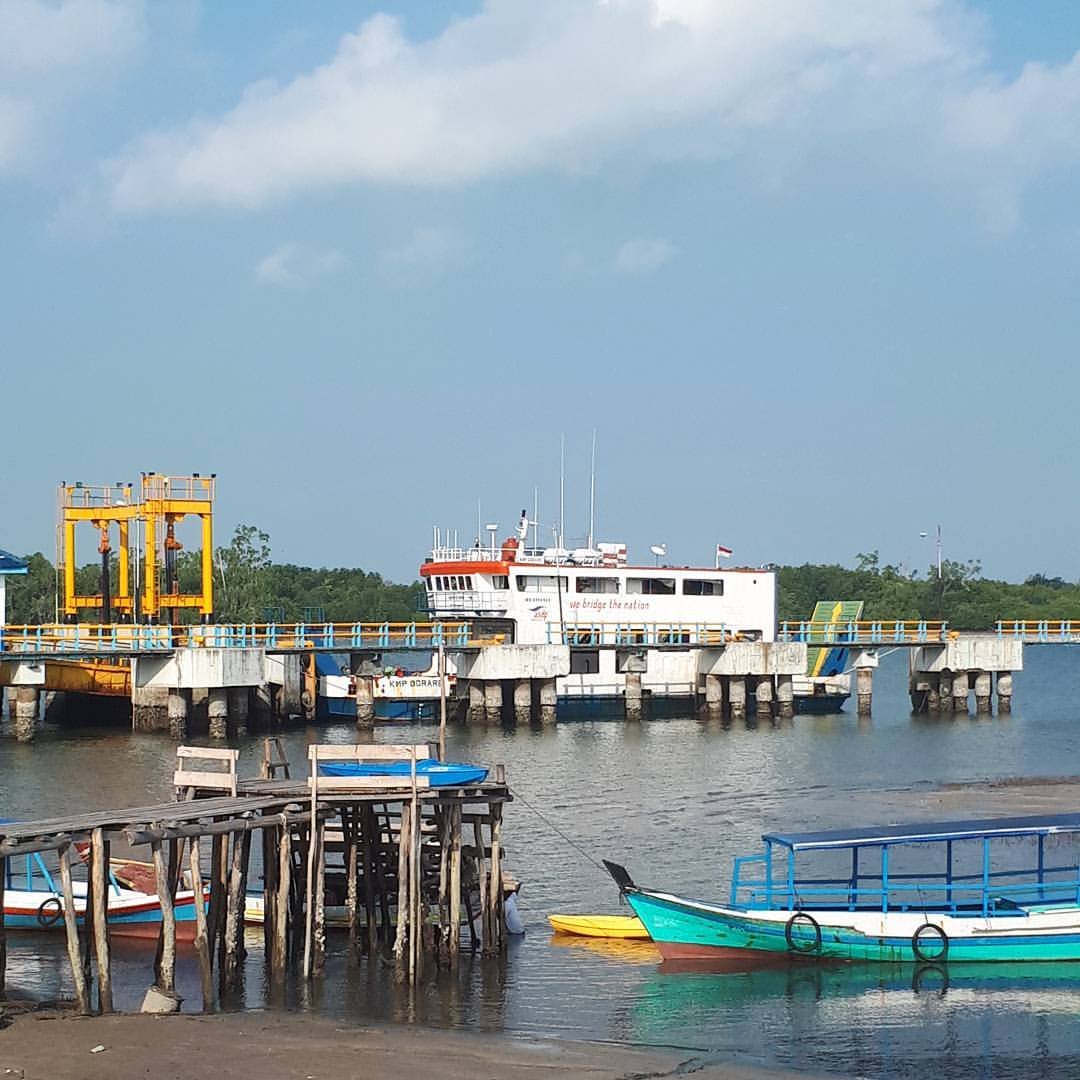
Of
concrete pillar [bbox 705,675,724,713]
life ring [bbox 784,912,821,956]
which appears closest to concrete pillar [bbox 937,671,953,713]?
concrete pillar [bbox 705,675,724,713]

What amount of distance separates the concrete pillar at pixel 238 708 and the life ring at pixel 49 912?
2802 cm

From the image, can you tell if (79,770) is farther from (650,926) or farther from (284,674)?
(650,926)

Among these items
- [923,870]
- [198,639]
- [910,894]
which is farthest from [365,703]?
[910,894]

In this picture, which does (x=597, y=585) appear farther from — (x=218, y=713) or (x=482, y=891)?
(x=482, y=891)

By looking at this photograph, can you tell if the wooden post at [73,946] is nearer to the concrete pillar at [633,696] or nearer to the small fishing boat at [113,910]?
the small fishing boat at [113,910]

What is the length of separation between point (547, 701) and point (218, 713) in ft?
39.7

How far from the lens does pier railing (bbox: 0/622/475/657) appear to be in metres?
52.1

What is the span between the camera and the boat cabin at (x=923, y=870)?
78.0ft

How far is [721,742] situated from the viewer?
5344cm

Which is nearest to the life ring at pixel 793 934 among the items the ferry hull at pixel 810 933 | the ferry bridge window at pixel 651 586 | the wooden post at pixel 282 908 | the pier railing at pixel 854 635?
the ferry hull at pixel 810 933

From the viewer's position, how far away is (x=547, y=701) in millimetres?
58281

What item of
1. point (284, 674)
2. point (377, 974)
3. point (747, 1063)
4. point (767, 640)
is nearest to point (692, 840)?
point (377, 974)

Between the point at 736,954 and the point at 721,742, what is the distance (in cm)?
2975

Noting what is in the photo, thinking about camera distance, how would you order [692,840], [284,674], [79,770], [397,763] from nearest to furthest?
[397,763], [692,840], [79,770], [284,674]
